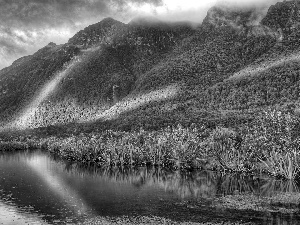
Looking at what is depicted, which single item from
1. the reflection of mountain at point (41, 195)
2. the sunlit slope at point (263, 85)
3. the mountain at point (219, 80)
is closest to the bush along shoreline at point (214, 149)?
the reflection of mountain at point (41, 195)

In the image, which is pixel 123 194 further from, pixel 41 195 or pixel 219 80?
pixel 219 80

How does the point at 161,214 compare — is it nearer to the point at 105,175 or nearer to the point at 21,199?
the point at 21,199

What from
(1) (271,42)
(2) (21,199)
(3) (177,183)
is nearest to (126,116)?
(1) (271,42)

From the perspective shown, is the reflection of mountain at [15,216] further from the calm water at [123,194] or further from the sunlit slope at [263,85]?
the sunlit slope at [263,85]

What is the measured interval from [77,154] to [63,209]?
2160 inches

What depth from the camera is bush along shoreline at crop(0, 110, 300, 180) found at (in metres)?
56.6

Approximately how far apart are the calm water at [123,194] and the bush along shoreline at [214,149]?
3.83 m

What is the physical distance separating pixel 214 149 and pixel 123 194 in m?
23.6

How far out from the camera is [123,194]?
51.8 metres

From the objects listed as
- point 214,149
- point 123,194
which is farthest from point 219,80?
point 123,194

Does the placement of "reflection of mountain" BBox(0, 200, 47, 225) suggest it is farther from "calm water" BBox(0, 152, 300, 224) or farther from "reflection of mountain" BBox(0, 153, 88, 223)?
"reflection of mountain" BBox(0, 153, 88, 223)

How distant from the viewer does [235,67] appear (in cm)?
15238

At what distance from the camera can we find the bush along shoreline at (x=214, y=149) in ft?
186

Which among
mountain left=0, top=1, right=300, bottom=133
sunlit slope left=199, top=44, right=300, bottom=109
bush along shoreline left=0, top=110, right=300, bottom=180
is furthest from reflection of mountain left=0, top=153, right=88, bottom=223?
sunlit slope left=199, top=44, right=300, bottom=109
